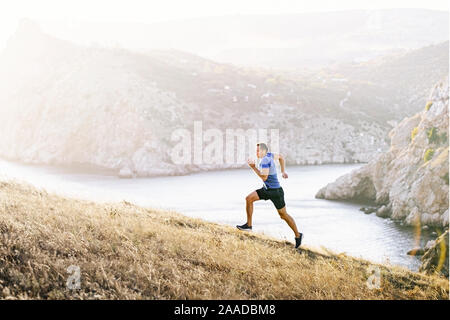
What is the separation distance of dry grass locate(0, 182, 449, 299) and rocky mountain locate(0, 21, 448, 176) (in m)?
56.3

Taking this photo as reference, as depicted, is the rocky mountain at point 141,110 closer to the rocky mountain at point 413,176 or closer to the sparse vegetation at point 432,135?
the rocky mountain at point 413,176

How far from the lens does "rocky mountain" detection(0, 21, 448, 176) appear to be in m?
74.2

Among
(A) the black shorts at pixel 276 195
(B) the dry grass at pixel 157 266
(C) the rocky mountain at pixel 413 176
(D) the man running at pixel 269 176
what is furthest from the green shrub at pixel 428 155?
(A) the black shorts at pixel 276 195

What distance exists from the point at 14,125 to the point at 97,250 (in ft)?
316

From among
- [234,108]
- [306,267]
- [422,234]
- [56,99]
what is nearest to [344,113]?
[234,108]

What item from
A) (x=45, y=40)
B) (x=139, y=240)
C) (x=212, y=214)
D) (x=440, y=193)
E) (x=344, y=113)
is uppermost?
(x=45, y=40)

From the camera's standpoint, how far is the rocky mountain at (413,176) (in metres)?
28.7

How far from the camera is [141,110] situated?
77938 millimetres

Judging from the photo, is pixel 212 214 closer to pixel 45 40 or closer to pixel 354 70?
pixel 45 40

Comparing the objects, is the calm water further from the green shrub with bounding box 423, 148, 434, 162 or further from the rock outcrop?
the green shrub with bounding box 423, 148, 434, 162

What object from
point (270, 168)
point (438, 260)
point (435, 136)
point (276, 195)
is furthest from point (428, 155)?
point (270, 168)

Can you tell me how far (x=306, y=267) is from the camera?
26.9 ft

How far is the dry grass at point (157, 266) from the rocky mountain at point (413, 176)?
21.4 m

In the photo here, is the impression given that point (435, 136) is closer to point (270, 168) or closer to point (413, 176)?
point (413, 176)
